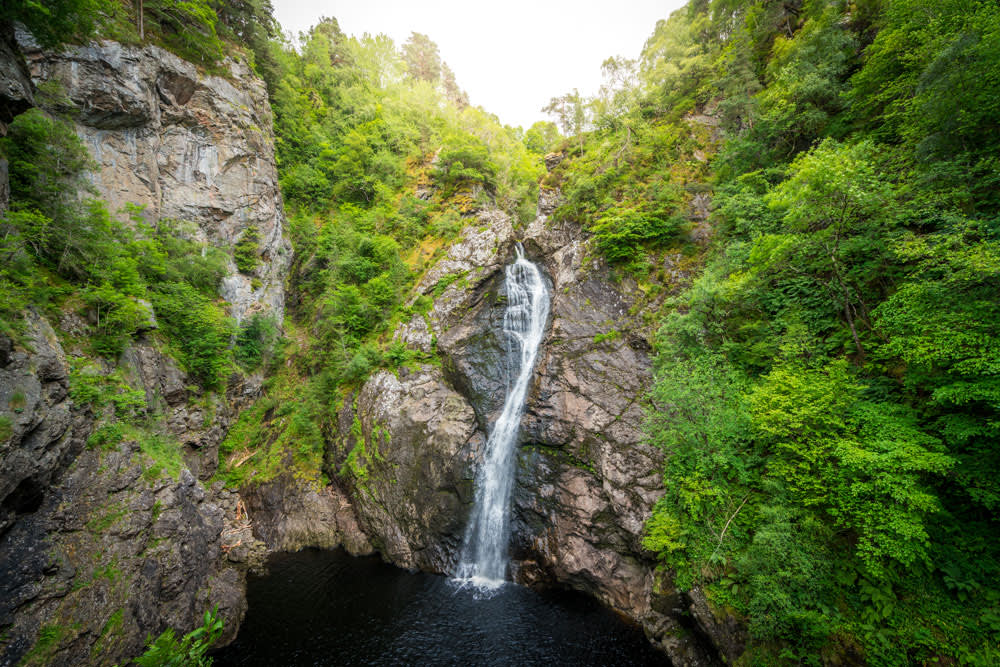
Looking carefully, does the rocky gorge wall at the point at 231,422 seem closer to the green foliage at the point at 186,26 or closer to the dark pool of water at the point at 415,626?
the dark pool of water at the point at 415,626

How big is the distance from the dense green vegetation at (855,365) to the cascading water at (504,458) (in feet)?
18.6

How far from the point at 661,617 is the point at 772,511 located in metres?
4.51

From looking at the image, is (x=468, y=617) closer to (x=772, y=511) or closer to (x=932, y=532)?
(x=772, y=511)

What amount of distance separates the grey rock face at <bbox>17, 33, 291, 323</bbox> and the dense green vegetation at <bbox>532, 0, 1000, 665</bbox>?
69.2 feet

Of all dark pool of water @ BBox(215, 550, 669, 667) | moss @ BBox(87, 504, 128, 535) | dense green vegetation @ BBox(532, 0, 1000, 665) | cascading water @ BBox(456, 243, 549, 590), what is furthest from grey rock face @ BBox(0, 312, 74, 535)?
dense green vegetation @ BBox(532, 0, 1000, 665)

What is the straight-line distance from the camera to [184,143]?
15734 millimetres

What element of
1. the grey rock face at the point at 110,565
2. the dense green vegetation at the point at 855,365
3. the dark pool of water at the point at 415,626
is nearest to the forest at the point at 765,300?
the dense green vegetation at the point at 855,365

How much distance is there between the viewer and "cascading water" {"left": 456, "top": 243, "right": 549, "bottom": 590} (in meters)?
12.1

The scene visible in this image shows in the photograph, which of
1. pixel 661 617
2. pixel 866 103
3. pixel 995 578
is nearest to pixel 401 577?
pixel 661 617

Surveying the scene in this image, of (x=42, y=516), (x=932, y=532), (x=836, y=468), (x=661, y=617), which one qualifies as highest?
(x=836, y=468)

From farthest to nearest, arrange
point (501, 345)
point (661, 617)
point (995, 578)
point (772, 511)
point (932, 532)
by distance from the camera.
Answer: point (501, 345)
point (661, 617)
point (772, 511)
point (932, 532)
point (995, 578)

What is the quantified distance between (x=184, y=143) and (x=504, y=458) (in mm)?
21389

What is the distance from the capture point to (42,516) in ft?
20.5

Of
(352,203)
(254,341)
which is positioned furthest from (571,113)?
(254,341)
